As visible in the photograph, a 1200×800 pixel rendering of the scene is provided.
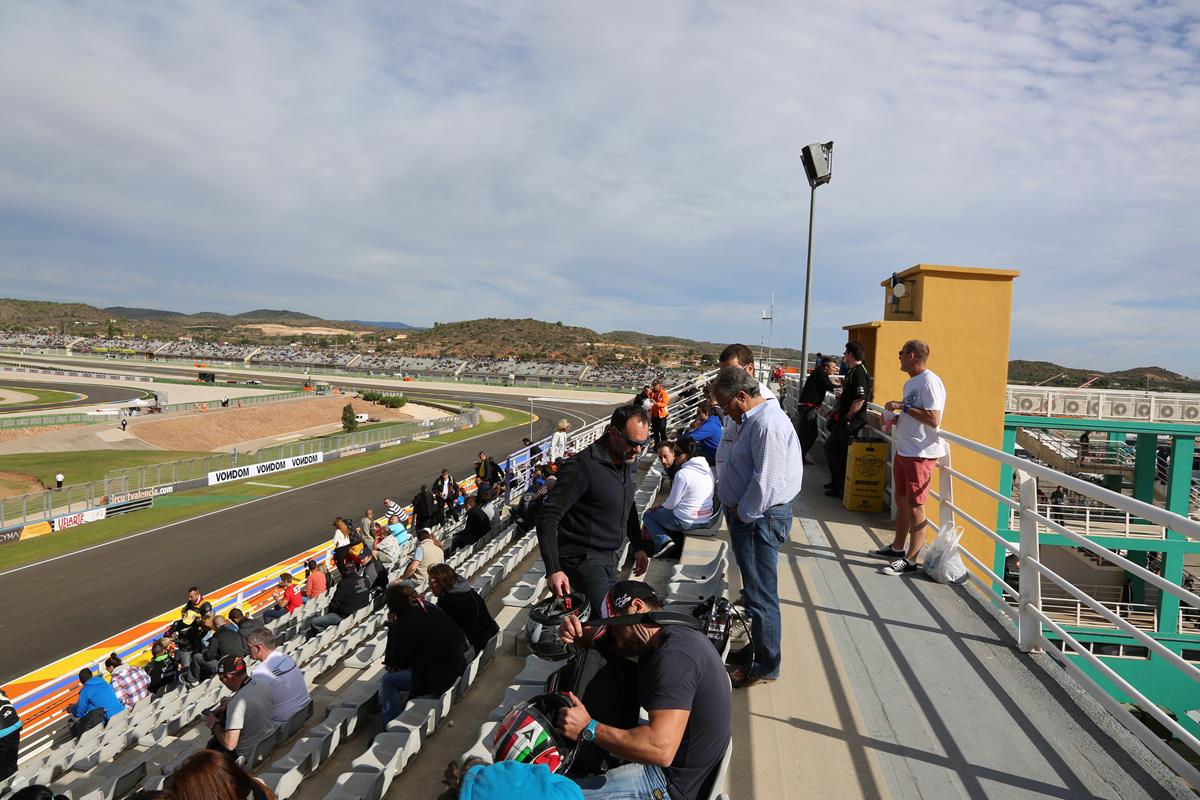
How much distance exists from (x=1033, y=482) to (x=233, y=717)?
540 centimetres

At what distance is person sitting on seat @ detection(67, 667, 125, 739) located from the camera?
26.4ft

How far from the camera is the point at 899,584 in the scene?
18.4ft

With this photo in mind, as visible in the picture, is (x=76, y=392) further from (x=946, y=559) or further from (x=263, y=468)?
(x=946, y=559)

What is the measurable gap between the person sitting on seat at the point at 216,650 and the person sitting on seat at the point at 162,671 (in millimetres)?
393

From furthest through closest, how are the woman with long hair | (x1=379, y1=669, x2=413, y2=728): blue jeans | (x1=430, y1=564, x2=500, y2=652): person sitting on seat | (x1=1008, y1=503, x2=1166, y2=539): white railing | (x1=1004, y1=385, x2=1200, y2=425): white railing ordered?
(x1=1004, y1=385, x2=1200, y2=425): white railing
(x1=1008, y1=503, x2=1166, y2=539): white railing
(x1=430, y1=564, x2=500, y2=652): person sitting on seat
(x1=379, y1=669, x2=413, y2=728): blue jeans
the woman with long hair

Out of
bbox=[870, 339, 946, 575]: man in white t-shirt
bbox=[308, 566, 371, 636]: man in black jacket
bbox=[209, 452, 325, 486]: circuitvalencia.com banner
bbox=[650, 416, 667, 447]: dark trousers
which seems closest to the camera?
bbox=[870, 339, 946, 575]: man in white t-shirt

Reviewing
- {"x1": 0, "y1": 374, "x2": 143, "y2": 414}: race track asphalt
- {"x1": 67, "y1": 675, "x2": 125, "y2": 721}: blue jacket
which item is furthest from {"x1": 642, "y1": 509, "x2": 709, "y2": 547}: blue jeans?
{"x1": 0, "y1": 374, "x2": 143, "y2": 414}: race track asphalt

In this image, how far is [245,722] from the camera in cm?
446

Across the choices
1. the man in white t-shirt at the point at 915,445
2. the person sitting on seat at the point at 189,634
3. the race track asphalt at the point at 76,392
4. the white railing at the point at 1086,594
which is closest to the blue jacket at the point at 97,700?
the person sitting on seat at the point at 189,634

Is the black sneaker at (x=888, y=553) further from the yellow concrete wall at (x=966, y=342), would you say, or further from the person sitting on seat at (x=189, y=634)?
the person sitting on seat at (x=189, y=634)

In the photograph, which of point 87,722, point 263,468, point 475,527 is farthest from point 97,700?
point 263,468

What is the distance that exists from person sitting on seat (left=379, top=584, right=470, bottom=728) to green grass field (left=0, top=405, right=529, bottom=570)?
21.8m

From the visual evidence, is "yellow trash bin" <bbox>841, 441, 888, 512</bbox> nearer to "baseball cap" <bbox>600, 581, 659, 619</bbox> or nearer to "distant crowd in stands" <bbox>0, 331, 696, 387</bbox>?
"baseball cap" <bbox>600, 581, 659, 619</bbox>

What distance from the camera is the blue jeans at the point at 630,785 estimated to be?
8.32 ft
